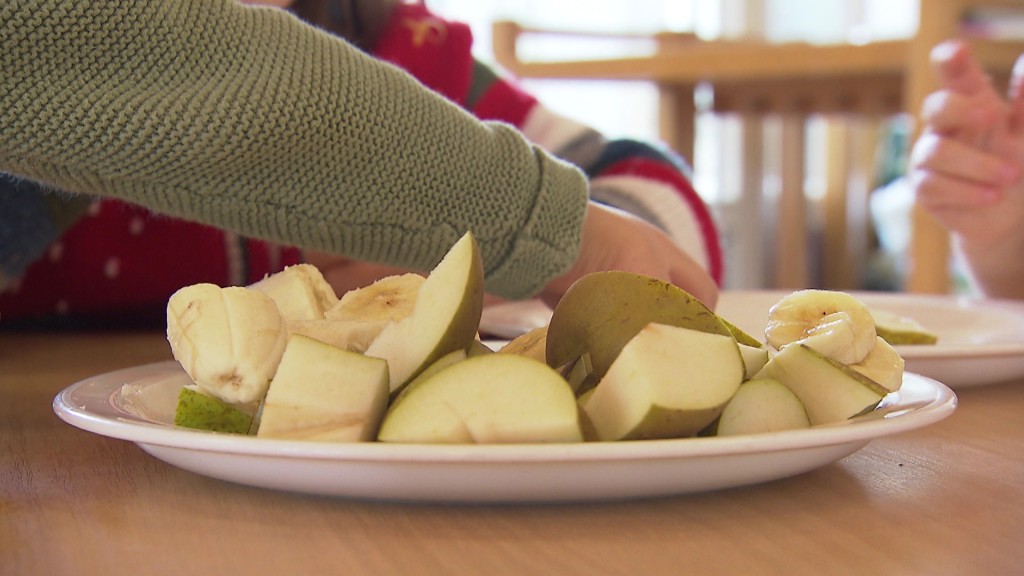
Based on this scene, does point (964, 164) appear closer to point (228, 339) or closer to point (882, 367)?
point (882, 367)

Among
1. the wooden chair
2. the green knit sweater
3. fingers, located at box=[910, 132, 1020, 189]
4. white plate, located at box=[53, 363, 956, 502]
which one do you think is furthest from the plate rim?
the wooden chair

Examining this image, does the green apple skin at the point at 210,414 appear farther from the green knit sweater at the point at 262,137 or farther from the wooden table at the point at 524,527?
the green knit sweater at the point at 262,137

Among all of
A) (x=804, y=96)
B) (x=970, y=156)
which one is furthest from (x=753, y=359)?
(x=804, y=96)

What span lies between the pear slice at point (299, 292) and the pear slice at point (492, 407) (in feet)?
0.24

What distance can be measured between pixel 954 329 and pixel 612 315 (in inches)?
14.5

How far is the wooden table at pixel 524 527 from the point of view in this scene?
22cm

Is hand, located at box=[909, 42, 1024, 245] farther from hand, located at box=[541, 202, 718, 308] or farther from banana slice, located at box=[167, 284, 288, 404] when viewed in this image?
banana slice, located at box=[167, 284, 288, 404]

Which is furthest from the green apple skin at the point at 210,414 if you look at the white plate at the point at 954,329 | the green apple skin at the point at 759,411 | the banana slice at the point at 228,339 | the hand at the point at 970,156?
the hand at the point at 970,156

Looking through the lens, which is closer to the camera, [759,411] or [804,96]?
[759,411]

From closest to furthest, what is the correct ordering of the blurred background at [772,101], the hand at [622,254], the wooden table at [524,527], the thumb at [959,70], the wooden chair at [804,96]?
the wooden table at [524,527]
the hand at [622,254]
the thumb at [959,70]
the wooden chair at [804,96]
the blurred background at [772,101]

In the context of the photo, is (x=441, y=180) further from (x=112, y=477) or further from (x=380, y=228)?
(x=112, y=477)

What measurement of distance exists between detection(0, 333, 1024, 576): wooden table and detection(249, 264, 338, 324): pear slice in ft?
0.18

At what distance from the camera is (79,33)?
1.21 ft

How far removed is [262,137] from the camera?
39 cm
